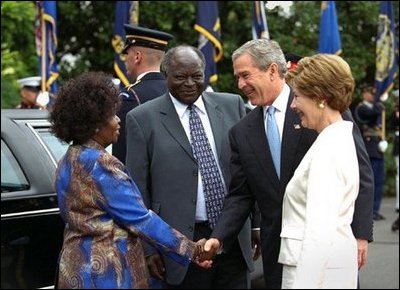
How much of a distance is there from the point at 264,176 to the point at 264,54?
2.00 feet

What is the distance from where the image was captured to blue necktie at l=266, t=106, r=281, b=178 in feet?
12.6

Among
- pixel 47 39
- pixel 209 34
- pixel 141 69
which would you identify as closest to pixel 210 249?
pixel 141 69

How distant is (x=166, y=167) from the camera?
402 cm

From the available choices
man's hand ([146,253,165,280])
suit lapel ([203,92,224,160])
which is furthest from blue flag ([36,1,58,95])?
man's hand ([146,253,165,280])

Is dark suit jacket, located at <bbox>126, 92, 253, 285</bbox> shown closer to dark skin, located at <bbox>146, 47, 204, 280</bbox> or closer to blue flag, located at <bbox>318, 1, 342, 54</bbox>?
dark skin, located at <bbox>146, 47, 204, 280</bbox>

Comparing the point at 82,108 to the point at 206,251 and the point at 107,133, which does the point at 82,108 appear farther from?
the point at 206,251

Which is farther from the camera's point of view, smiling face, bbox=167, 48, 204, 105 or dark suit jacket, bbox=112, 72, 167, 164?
dark suit jacket, bbox=112, 72, 167, 164

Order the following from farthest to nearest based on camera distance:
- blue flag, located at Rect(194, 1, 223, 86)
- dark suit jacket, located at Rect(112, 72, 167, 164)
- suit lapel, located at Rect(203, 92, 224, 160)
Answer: blue flag, located at Rect(194, 1, 223, 86)
dark suit jacket, located at Rect(112, 72, 167, 164)
suit lapel, located at Rect(203, 92, 224, 160)

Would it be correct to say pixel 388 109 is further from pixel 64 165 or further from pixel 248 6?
pixel 64 165

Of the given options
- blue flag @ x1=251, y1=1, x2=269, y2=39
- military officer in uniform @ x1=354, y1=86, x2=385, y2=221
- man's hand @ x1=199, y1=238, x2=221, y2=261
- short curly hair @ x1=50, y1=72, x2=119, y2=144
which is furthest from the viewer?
blue flag @ x1=251, y1=1, x2=269, y2=39

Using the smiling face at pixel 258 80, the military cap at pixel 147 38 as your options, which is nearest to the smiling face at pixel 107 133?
the smiling face at pixel 258 80

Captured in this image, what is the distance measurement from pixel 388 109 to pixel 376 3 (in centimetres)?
266

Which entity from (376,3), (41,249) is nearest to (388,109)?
(376,3)

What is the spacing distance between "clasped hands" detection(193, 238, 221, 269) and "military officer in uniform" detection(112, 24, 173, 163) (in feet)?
3.06
